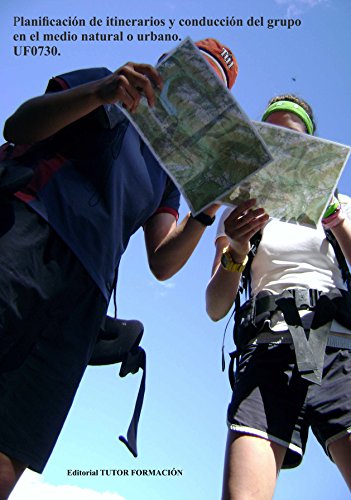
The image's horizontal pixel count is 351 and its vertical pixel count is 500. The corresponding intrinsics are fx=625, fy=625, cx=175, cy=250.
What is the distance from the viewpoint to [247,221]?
2545 millimetres

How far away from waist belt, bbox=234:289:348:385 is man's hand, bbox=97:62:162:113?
43.5 inches

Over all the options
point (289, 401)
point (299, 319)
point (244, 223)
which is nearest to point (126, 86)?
point (244, 223)

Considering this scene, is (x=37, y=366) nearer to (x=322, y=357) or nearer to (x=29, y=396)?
(x=29, y=396)

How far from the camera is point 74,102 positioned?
1.91m

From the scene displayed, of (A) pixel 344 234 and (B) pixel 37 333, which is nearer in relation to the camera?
(B) pixel 37 333

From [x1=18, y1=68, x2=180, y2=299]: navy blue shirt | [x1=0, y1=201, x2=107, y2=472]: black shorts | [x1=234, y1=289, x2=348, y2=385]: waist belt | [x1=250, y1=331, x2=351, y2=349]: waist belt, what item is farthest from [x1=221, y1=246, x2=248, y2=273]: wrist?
[x1=0, y1=201, x2=107, y2=472]: black shorts

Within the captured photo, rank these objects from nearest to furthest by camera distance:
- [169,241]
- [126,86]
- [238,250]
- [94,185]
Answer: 1. [126,86]
2. [94,185]
3. [169,241]
4. [238,250]

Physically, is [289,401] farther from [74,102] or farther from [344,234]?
[74,102]

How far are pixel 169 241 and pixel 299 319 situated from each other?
633mm

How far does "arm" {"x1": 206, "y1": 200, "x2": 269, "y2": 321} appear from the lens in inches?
100.0

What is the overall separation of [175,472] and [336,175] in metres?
2.69

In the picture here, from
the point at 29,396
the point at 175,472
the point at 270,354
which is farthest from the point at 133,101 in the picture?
the point at 175,472

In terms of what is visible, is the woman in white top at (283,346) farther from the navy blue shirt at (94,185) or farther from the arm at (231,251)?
the navy blue shirt at (94,185)

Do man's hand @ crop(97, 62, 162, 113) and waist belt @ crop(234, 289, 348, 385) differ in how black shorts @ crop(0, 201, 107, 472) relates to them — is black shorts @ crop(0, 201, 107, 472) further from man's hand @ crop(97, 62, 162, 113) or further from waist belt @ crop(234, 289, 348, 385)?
waist belt @ crop(234, 289, 348, 385)
